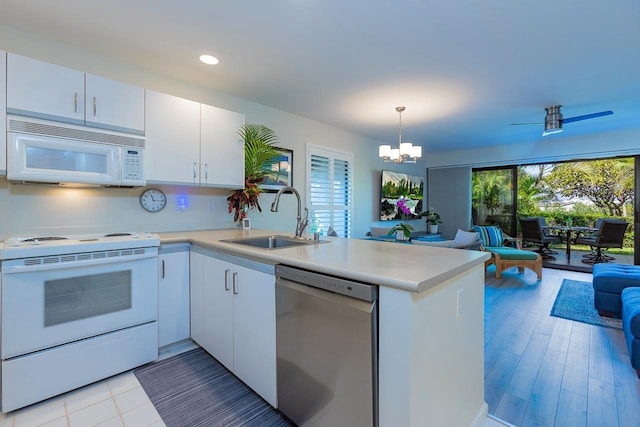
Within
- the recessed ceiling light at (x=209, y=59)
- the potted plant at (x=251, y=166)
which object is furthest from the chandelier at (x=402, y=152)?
the recessed ceiling light at (x=209, y=59)

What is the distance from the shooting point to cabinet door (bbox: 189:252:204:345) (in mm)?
2238

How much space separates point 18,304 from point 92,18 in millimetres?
1869

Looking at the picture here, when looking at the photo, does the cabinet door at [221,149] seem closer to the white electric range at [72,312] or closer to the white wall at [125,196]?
the white wall at [125,196]

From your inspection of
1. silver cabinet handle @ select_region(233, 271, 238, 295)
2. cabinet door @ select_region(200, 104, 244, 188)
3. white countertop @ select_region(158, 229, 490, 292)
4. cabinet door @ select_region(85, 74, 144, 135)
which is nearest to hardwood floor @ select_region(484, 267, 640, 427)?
white countertop @ select_region(158, 229, 490, 292)

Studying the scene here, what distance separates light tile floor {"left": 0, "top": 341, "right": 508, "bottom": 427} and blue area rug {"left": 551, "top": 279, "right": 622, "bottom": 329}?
2.26 m

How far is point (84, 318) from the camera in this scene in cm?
185

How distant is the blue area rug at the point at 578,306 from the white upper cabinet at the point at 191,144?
150 inches

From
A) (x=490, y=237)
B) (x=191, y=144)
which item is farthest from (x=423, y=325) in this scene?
(x=490, y=237)

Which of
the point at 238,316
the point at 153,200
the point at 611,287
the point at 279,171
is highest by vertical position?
the point at 279,171

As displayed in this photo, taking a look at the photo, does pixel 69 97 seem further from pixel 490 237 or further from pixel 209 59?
pixel 490 237

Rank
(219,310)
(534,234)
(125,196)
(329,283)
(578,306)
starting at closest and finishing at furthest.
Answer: (329,283) → (219,310) → (125,196) → (578,306) → (534,234)

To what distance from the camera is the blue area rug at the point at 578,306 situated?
9.65ft

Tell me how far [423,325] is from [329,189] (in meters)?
3.56

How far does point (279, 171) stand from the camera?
375 centimetres
